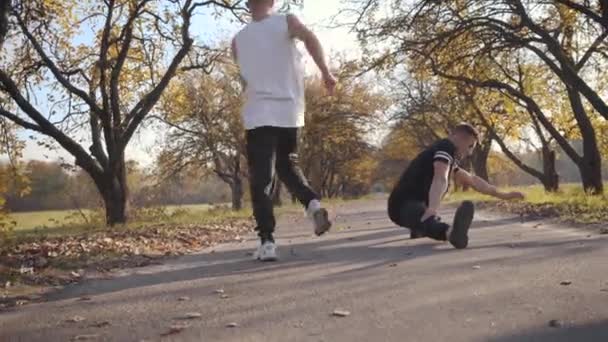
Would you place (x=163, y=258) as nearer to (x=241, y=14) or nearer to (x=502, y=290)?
(x=502, y=290)

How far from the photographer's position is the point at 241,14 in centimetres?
1689

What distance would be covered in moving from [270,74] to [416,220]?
1.80 meters

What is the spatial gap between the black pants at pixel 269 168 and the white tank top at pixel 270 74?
101 mm

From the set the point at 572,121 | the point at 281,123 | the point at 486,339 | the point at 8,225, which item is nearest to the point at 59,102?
the point at 8,225

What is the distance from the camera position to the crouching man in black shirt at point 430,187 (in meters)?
5.49

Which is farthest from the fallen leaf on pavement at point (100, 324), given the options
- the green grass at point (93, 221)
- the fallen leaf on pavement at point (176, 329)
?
the green grass at point (93, 221)

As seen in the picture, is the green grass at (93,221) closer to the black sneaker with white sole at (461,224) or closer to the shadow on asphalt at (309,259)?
the shadow on asphalt at (309,259)

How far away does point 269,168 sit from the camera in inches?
209

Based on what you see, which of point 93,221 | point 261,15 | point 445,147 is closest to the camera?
point 261,15

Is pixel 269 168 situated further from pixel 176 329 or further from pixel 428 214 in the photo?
pixel 176 329

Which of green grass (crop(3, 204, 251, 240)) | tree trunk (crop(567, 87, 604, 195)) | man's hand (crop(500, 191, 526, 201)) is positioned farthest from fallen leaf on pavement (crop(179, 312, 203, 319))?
tree trunk (crop(567, 87, 604, 195))

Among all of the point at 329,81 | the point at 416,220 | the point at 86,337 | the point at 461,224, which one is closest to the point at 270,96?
the point at 329,81

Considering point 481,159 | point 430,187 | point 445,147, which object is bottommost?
point 430,187

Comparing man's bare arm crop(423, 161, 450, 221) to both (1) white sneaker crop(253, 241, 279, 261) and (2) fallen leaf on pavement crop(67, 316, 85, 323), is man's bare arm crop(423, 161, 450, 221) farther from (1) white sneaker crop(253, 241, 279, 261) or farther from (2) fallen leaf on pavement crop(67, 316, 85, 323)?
(2) fallen leaf on pavement crop(67, 316, 85, 323)
